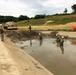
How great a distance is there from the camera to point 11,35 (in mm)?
51250

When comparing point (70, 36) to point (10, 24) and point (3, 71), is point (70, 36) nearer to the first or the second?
point (10, 24)

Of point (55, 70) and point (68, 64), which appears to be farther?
point (68, 64)

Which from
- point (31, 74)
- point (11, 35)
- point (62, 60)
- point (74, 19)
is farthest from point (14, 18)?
point (31, 74)

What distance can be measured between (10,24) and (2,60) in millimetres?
43732

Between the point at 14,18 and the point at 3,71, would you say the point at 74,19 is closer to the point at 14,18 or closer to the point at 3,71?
the point at 14,18

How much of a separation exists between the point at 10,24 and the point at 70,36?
19.5 meters

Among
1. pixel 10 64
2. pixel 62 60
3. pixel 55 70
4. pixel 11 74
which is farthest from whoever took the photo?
pixel 62 60

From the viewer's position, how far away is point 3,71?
16.0 m

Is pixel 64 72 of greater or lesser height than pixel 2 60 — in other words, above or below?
below

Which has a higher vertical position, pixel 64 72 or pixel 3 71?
pixel 3 71

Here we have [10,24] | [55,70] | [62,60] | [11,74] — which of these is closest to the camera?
[11,74]

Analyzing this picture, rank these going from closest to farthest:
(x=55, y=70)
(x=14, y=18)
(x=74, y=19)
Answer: (x=55, y=70), (x=74, y=19), (x=14, y=18)

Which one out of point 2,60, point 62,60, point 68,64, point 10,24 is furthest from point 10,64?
point 10,24

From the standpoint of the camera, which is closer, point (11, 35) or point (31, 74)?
point (31, 74)
